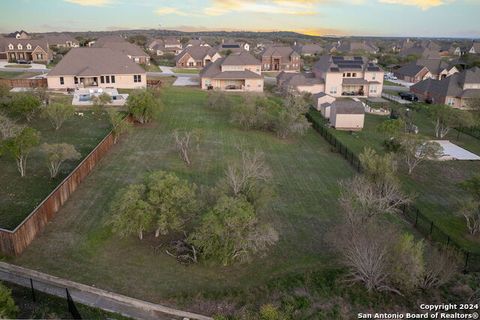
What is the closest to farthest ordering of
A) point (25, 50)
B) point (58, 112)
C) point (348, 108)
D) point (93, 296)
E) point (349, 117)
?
1. point (93, 296)
2. point (58, 112)
3. point (349, 117)
4. point (348, 108)
5. point (25, 50)

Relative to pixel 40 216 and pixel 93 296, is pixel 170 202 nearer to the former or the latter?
pixel 93 296

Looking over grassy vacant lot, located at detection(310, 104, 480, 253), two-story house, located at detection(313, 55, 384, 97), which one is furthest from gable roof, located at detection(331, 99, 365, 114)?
two-story house, located at detection(313, 55, 384, 97)

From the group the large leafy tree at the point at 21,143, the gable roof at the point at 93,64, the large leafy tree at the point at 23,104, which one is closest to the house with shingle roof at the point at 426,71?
the gable roof at the point at 93,64

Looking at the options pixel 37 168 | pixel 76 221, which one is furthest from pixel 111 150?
pixel 76 221

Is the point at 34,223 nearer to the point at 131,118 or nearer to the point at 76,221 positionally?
the point at 76,221

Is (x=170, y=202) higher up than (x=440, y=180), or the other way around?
(x=170, y=202)

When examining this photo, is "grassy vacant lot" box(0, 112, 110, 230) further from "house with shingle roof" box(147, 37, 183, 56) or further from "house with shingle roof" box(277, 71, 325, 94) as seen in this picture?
"house with shingle roof" box(147, 37, 183, 56)

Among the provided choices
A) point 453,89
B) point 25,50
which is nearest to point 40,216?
point 453,89
